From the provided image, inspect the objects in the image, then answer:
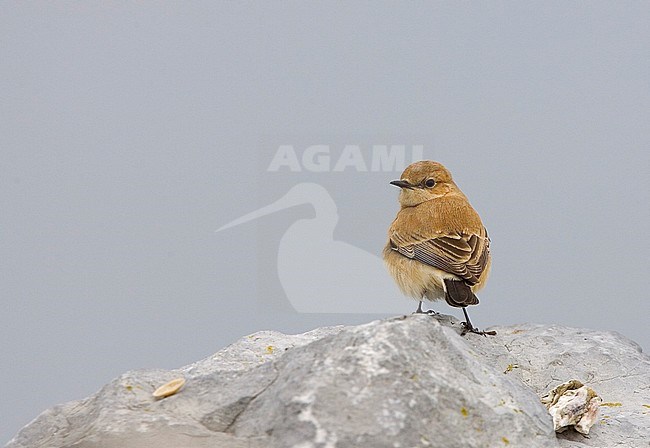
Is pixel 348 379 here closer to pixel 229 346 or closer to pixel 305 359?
pixel 305 359

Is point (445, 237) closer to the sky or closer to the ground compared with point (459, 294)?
closer to the sky

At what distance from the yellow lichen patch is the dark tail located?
2.35 metres

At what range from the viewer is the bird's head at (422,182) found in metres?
6.47

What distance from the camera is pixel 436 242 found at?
5863mm

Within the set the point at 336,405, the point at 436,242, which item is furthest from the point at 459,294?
the point at 336,405

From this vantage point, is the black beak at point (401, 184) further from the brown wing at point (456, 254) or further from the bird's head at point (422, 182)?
the brown wing at point (456, 254)

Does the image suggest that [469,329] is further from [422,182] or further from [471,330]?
[422,182]

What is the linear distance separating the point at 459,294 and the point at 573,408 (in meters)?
1.48

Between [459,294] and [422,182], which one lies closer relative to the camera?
[459,294]

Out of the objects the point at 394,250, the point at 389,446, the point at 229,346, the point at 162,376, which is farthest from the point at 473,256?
the point at 389,446

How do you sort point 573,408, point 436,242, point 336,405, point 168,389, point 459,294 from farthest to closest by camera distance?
point 436,242 < point 459,294 < point 573,408 < point 168,389 < point 336,405

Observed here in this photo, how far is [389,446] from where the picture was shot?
2.86 m

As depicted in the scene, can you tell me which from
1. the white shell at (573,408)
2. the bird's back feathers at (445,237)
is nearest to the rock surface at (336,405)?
the white shell at (573,408)

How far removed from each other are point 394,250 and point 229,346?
163cm
